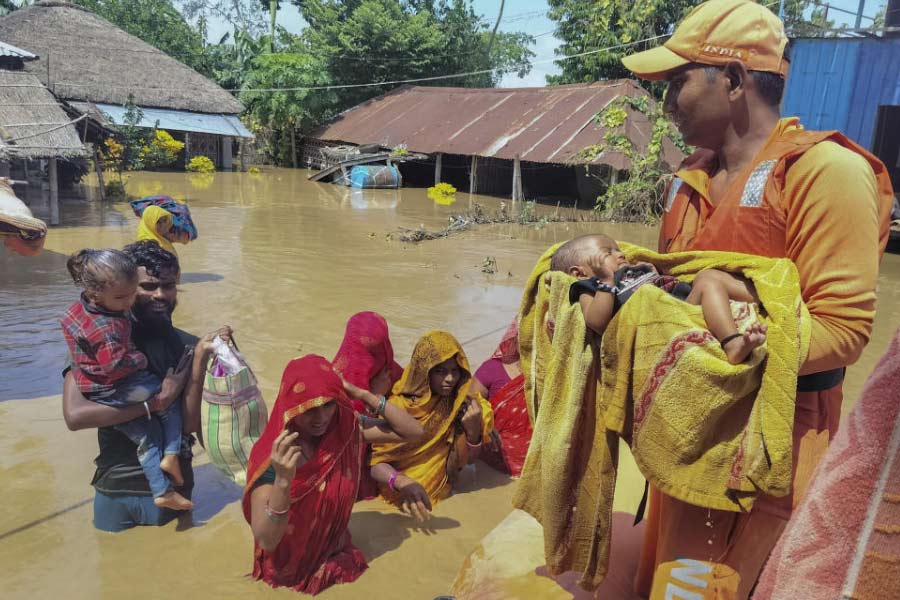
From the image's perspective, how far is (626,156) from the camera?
1628cm

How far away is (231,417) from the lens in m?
2.86

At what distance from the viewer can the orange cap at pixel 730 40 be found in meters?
1.60

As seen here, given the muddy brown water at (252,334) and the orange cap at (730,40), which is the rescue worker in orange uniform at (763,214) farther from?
the muddy brown water at (252,334)

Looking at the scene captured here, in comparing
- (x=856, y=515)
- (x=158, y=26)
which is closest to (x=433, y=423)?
(x=856, y=515)

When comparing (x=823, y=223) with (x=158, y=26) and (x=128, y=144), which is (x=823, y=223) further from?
(x=158, y=26)

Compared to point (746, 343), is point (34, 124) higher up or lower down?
higher up

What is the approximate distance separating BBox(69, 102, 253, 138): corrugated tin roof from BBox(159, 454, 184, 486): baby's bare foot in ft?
72.1

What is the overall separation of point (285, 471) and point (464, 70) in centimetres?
3157

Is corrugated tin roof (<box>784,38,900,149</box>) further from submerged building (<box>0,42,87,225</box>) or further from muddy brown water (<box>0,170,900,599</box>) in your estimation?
submerged building (<box>0,42,87,225</box>)

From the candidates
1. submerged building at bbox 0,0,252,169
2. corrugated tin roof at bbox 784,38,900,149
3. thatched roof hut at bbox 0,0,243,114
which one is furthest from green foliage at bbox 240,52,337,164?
corrugated tin roof at bbox 784,38,900,149

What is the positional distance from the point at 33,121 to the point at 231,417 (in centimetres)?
1181

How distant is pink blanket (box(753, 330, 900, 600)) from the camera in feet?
2.72

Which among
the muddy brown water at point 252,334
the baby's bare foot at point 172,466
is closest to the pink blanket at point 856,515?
the muddy brown water at point 252,334

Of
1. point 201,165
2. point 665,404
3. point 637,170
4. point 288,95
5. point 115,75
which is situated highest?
point 115,75
